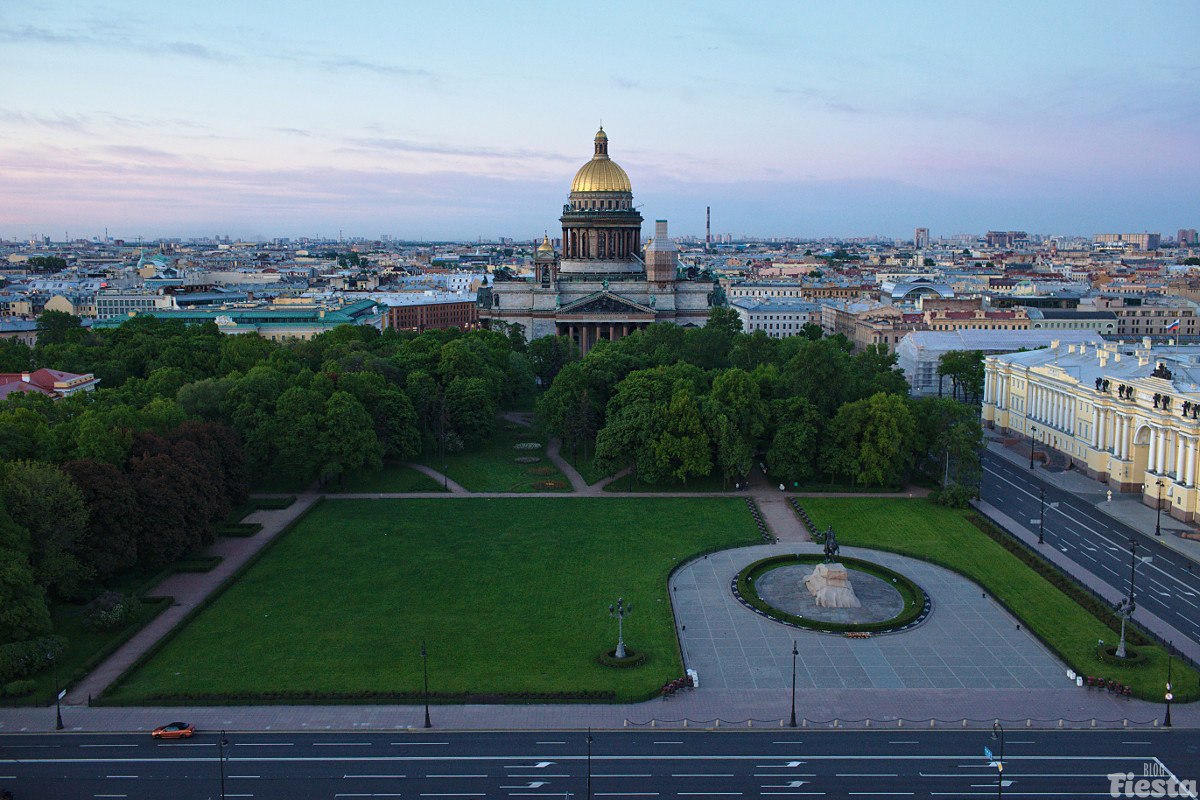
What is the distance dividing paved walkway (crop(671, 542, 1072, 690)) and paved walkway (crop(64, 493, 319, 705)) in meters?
25.7

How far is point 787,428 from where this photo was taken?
76375mm

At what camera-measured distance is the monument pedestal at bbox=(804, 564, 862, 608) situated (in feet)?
168

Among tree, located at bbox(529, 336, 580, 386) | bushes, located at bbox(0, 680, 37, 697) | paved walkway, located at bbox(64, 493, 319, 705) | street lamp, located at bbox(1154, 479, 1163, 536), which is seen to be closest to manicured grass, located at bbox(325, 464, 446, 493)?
paved walkway, located at bbox(64, 493, 319, 705)

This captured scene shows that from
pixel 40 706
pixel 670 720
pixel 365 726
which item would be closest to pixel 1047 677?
pixel 670 720

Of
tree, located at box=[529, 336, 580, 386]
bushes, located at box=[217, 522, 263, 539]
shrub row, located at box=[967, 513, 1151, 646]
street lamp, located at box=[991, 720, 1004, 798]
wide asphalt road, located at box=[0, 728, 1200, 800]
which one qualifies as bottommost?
wide asphalt road, located at box=[0, 728, 1200, 800]

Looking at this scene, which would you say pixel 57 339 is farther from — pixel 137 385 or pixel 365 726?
pixel 365 726

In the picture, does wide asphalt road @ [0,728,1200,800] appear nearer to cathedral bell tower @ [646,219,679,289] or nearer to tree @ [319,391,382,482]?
tree @ [319,391,382,482]

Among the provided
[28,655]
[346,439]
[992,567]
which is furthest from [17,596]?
[992,567]

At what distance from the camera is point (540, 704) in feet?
135

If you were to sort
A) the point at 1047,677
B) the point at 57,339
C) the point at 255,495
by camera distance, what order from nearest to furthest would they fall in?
the point at 1047,677, the point at 255,495, the point at 57,339

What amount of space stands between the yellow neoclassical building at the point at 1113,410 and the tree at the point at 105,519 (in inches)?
2624

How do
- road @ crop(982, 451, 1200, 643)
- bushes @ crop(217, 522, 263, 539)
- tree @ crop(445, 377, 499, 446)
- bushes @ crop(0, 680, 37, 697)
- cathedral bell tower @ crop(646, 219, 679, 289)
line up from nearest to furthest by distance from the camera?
bushes @ crop(0, 680, 37, 697) → road @ crop(982, 451, 1200, 643) → bushes @ crop(217, 522, 263, 539) → tree @ crop(445, 377, 499, 446) → cathedral bell tower @ crop(646, 219, 679, 289)

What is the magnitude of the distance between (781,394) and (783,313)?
3417 inches

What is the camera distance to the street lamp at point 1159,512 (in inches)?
2495
